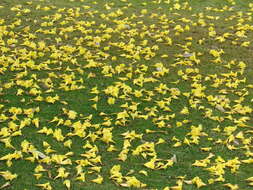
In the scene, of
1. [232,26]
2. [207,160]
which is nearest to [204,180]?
[207,160]

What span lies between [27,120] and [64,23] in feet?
17.3

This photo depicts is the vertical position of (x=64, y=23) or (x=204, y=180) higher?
(x=64, y=23)

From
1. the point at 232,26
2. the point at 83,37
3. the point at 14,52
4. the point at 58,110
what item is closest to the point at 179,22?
the point at 232,26

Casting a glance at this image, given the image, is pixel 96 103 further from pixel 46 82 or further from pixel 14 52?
pixel 14 52

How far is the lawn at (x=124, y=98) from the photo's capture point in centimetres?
667

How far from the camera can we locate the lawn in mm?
6672

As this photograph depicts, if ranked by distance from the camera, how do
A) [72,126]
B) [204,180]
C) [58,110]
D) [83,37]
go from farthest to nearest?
1. [83,37]
2. [58,110]
3. [72,126]
4. [204,180]

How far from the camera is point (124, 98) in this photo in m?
8.77

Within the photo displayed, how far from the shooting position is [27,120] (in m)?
7.67

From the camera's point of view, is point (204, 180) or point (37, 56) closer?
point (204, 180)

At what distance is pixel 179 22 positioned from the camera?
12875 millimetres

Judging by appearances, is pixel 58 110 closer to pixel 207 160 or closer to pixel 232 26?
pixel 207 160

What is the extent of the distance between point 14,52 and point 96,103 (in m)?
2.97

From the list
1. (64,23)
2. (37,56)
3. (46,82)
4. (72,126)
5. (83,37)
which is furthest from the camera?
(64,23)
